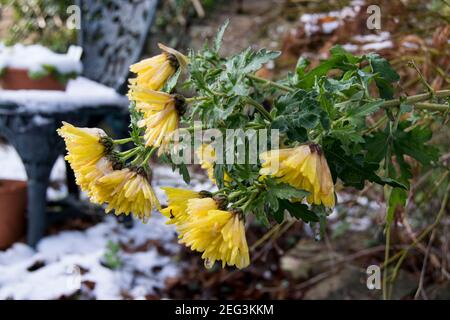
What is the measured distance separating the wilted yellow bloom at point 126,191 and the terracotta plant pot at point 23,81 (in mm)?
1652

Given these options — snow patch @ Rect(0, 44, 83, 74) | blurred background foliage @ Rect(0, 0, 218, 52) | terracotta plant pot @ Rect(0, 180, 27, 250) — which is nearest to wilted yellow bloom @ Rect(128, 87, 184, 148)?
snow patch @ Rect(0, 44, 83, 74)

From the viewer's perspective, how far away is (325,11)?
2.57 metres

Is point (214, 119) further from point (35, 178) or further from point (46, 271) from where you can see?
point (35, 178)

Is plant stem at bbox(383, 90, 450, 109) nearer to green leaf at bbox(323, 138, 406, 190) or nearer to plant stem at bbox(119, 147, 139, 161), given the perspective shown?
green leaf at bbox(323, 138, 406, 190)

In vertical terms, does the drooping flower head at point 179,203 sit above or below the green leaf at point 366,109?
below

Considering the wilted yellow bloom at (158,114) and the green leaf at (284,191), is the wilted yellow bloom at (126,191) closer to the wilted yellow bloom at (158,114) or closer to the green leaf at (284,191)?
the wilted yellow bloom at (158,114)

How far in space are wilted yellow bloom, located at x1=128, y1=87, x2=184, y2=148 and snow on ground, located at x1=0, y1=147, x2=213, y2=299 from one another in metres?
0.98

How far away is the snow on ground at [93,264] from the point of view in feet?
6.53

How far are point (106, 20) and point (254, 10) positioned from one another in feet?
7.29

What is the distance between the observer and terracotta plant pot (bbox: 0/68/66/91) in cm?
230

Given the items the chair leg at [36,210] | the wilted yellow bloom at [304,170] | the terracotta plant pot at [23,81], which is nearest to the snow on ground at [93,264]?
the chair leg at [36,210]

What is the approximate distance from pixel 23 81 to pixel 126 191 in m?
1.72

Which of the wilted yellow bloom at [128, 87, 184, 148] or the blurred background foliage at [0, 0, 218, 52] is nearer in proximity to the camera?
the wilted yellow bloom at [128, 87, 184, 148]
